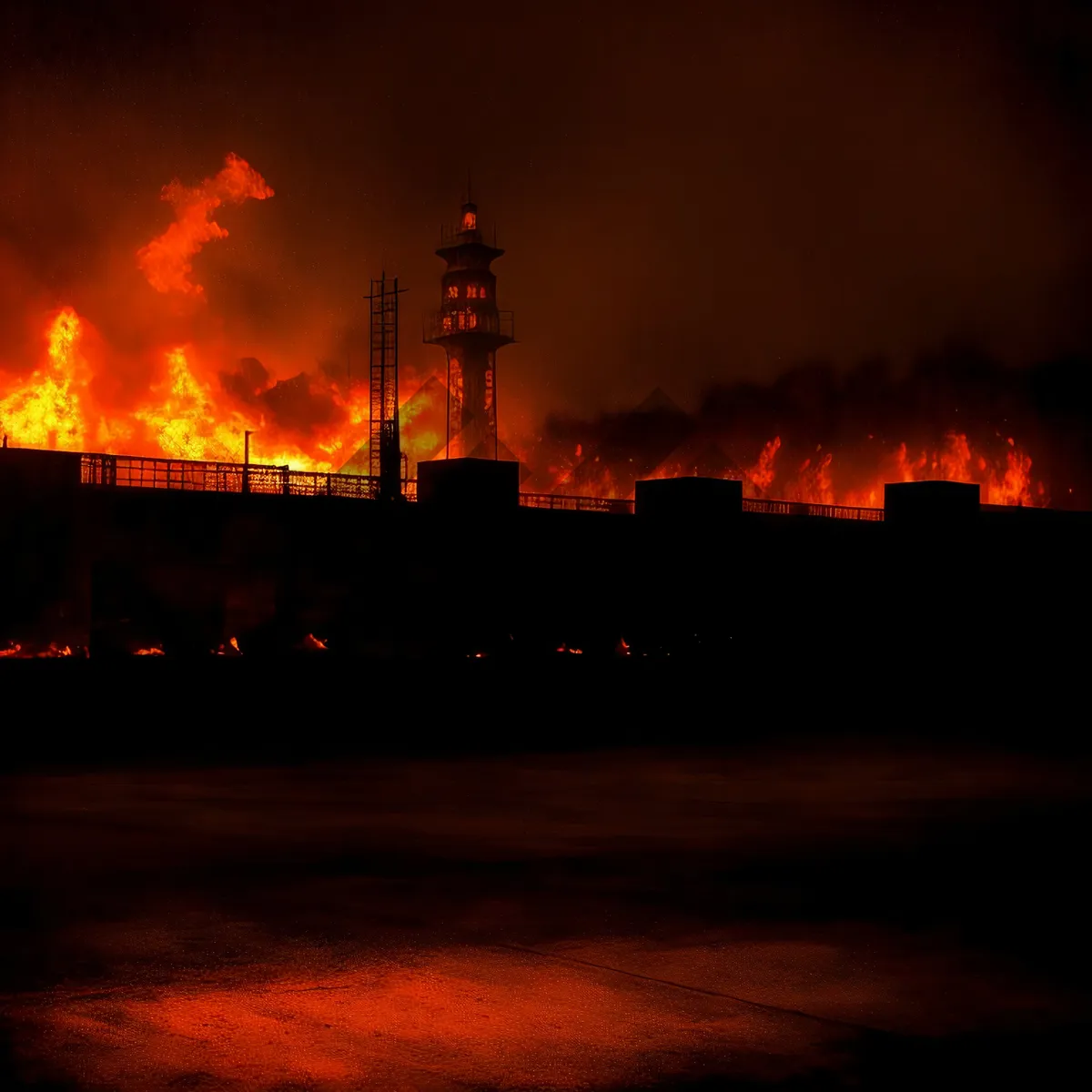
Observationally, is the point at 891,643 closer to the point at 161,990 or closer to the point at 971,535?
the point at 971,535

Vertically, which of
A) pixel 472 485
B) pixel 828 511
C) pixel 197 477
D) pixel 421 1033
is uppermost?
pixel 828 511

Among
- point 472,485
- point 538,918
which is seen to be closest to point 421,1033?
point 538,918

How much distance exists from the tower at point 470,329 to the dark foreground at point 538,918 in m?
51.7

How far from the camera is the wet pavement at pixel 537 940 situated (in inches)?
236

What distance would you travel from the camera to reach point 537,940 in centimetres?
824

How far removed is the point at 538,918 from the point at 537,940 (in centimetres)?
60

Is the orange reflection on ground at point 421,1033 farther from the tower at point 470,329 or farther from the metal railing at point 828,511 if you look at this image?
the tower at point 470,329

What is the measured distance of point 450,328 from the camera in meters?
71.1

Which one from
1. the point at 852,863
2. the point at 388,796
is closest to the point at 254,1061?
the point at 852,863

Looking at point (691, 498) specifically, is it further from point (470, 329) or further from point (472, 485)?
point (470, 329)

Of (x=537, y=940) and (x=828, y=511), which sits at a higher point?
(x=828, y=511)

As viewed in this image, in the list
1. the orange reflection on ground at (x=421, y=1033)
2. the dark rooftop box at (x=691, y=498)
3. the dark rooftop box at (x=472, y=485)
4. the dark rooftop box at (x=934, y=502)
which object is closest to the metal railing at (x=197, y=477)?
the dark rooftop box at (x=472, y=485)

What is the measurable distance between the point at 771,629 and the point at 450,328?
1284 inches

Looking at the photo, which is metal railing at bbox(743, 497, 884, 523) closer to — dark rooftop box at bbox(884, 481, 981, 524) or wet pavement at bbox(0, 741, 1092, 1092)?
dark rooftop box at bbox(884, 481, 981, 524)
